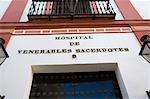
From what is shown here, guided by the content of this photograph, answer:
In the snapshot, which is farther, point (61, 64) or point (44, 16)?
point (44, 16)

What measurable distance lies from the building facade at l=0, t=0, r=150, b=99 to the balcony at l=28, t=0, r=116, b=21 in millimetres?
27

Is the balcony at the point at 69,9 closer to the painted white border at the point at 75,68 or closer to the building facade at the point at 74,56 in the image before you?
the building facade at the point at 74,56

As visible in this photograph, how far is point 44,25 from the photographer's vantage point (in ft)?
24.0

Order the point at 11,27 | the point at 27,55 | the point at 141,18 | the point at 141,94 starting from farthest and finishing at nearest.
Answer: the point at 141,18 → the point at 11,27 → the point at 27,55 → the point at 141,94

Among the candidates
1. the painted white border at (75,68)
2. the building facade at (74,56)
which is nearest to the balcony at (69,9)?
the building facade at (74,56)

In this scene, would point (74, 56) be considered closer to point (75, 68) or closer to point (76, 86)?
point (75, 68)

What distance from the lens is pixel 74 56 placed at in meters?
6.29

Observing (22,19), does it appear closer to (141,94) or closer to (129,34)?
(129,34)

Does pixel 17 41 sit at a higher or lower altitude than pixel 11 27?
lower

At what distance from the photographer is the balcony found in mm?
7605

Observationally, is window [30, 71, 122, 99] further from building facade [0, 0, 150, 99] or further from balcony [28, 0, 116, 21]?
balcony [28, 0, 116, 21]

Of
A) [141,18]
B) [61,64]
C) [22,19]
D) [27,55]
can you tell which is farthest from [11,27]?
[141,18]

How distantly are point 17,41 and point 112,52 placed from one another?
86.8 inches

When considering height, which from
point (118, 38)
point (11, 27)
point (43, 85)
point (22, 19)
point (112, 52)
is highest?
point (22, 19)
